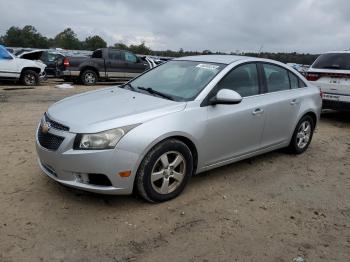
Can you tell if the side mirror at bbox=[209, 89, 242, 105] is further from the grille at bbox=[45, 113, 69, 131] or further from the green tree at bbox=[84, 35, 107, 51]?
the green tree at bbox=[84, 35, 107, 51]

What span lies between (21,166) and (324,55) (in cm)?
744

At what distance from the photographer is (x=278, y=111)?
18.2 feet

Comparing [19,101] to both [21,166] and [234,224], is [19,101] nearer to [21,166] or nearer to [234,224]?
[21,166]

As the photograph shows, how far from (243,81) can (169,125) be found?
60.2 inches

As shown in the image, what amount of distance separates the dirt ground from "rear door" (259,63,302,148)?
49 centimetres

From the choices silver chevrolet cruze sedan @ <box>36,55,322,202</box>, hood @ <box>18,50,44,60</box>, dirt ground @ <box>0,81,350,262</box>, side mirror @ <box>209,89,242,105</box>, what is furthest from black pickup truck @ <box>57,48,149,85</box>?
side mirror @ <box>209,89,242,105</box>

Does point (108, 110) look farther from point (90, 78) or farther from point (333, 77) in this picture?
point (90, 78)

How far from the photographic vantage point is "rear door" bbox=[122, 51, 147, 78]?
18203mm

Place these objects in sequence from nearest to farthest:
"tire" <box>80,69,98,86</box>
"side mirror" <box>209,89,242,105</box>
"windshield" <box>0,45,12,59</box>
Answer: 1. "side mirror" <box>209,89,242,105</box>
2. "windshield" <box>0,45,12,59</box>
3. "tire" <box>80,69,98,86</box>

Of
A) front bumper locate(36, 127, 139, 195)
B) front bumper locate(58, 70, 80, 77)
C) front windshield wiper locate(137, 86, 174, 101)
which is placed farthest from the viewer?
front bumper locate(58, 70, 80, 77)

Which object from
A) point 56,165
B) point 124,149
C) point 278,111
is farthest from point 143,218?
point 278,111

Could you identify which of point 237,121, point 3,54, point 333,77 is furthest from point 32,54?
point 237,121

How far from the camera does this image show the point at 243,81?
5.18 m

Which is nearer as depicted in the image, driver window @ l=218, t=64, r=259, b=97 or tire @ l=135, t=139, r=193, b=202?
tire @ l=135, t=139, r=193, b=202
